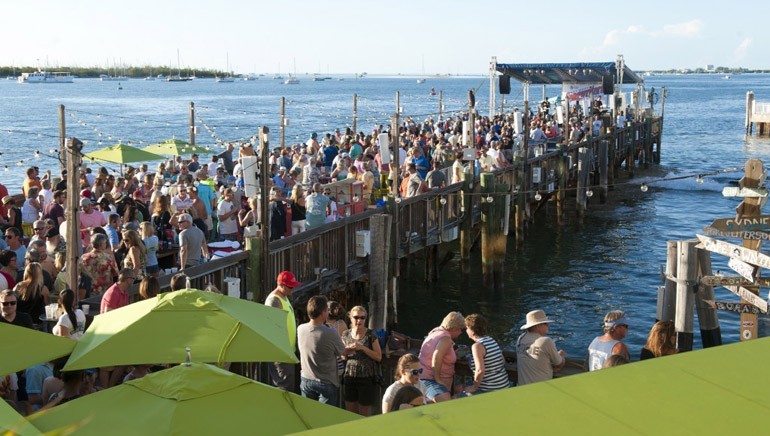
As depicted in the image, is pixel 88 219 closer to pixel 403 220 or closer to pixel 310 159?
pixel 403 220

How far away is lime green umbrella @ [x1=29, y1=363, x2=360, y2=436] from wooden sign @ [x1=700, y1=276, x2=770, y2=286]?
5989 mm

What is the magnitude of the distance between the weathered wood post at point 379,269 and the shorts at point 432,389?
21.3 feet

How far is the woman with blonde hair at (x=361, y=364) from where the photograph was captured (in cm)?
827

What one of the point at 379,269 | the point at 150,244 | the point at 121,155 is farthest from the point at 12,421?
the point at 121,155

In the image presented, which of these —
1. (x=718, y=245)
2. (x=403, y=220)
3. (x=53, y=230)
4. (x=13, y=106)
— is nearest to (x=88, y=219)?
(x=53, y=230)

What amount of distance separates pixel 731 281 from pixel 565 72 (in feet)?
113

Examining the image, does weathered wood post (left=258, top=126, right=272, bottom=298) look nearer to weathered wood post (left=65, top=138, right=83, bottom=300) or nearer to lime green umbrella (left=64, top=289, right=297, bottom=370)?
weathered wood post (left=65, top=138, right=83, bottom=300)

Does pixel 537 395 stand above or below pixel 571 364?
above

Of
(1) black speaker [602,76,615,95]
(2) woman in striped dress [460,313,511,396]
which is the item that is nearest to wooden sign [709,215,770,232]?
(2) woman in striped dress [460,313,511,396]

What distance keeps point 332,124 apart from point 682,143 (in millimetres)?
27606

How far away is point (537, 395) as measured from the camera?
327cm

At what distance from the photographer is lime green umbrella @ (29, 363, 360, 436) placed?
17.0ft

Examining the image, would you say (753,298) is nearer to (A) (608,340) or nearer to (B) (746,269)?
(B) (746,269)

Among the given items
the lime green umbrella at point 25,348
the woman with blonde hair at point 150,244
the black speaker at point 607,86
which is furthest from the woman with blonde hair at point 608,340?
the black speaker at point 607,86
